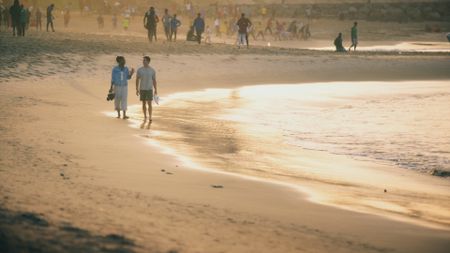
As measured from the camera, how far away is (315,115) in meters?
20.1

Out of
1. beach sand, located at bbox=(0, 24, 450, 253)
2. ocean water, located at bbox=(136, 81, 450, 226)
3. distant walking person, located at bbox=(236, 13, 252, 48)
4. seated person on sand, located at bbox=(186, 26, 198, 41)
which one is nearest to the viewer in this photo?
beach sand, located at bbox=(0, 24, 450, 253)

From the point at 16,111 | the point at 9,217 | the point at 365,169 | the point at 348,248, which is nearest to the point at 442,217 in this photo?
the point at 348,248

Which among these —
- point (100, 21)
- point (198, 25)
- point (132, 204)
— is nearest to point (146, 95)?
point (132, 204)

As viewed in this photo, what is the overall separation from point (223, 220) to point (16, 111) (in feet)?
32.6

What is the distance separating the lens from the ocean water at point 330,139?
35.0 ft

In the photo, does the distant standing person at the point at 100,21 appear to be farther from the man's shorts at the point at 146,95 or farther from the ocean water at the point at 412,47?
the man's shorts at the point at 146,95

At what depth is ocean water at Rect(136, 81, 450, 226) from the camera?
10.7m

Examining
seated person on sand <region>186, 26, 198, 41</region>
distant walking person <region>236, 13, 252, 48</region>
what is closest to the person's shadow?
distant walking person <region>236, 13, 252, 48</region>

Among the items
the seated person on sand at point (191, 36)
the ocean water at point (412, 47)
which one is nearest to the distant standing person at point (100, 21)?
the seated person on sand at point (191, 36)

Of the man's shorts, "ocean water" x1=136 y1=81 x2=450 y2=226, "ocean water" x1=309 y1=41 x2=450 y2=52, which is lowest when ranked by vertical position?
"ocean water" x1=136 y1=81 x2=450 y2=226

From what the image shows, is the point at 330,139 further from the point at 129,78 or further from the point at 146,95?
the point at 129,78

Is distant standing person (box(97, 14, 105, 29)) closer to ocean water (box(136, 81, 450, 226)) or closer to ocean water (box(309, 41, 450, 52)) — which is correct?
ocean water (box(309, 41, 450, 52))

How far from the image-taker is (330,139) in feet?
53.0

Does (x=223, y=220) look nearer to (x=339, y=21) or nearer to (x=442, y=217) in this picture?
(x=442, y=217)
